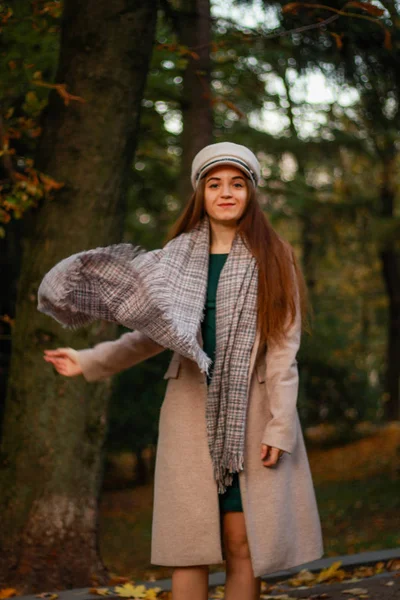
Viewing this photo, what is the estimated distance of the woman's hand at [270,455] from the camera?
12.3 feet

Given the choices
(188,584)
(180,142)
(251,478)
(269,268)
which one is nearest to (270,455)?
(251,478)

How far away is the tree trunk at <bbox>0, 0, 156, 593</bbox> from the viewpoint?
5.61 meters

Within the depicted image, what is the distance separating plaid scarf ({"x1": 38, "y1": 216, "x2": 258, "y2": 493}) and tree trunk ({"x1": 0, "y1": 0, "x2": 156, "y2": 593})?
6.30ft

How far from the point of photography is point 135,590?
5.10 meters

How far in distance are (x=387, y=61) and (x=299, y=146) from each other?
7470mm

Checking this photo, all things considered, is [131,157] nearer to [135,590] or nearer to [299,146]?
[135,590]

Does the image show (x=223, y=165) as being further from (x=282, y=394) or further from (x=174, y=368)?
(x=282, y=394)

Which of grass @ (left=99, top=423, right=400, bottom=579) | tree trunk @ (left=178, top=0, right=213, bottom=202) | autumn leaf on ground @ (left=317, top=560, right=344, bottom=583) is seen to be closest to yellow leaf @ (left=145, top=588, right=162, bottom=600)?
autumn leaf on ground @ (left=317, top=560, right=344, bottom=583)

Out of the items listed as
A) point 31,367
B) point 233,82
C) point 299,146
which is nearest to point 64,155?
point 31,367

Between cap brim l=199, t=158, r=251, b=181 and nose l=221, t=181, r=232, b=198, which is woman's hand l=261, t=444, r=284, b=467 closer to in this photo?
nose l=221, t=181, r=232, b=198

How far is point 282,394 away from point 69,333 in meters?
2.35

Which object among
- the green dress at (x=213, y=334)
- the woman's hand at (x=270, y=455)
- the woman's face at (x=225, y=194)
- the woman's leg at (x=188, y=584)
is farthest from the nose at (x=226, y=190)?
the woman's leg at (x=188, y=584)

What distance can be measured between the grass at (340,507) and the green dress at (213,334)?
4311mm

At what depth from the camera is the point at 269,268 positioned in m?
3.87
